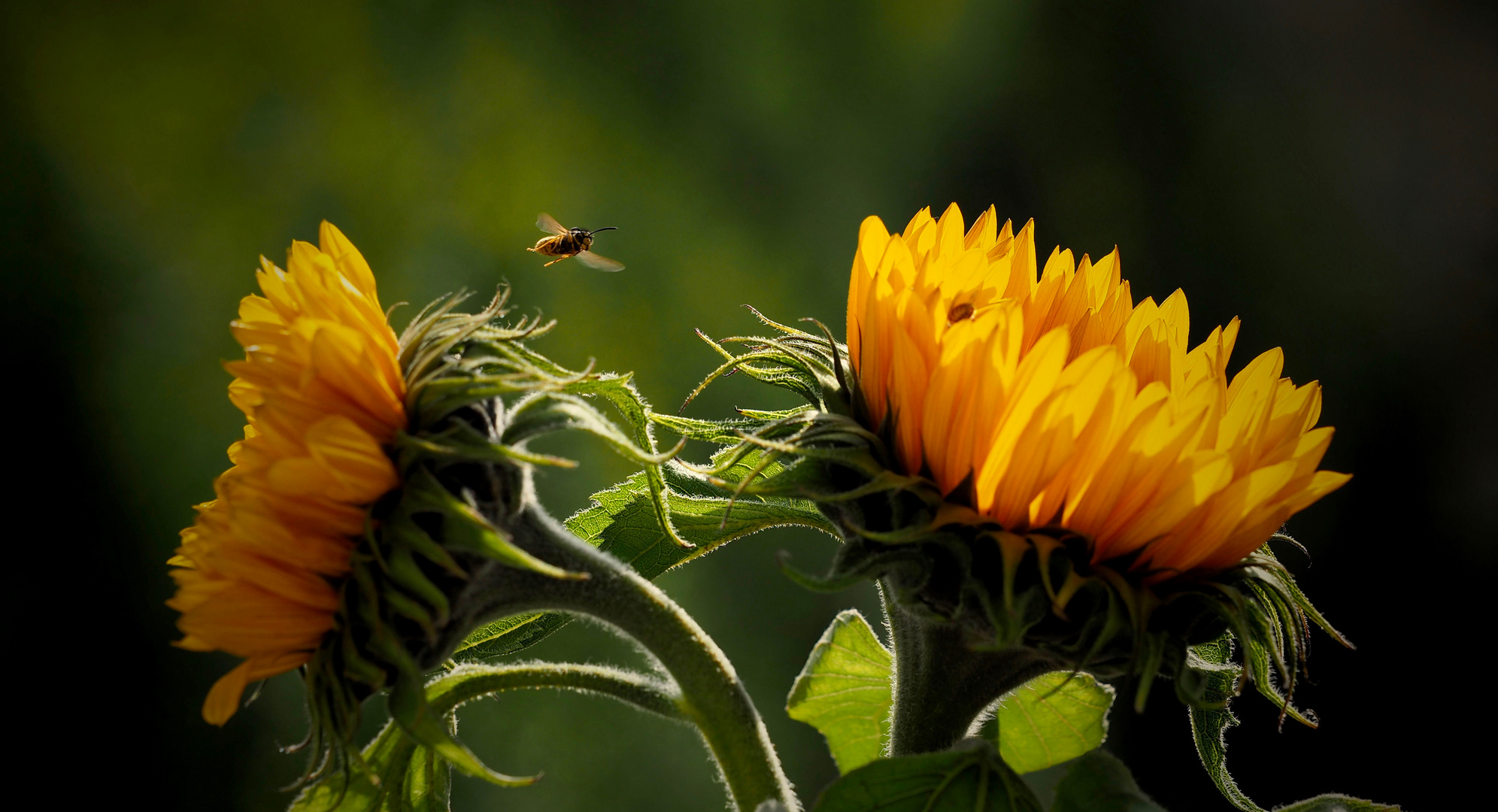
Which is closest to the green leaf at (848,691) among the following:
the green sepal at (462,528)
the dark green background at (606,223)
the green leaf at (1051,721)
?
the green leaf at (1051,721)

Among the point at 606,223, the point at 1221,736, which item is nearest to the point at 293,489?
the point at 1221,736

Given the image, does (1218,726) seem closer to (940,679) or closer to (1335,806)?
(1335,806)

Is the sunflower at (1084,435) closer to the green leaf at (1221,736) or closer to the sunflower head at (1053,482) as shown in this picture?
the sunflower head at (1053,482)

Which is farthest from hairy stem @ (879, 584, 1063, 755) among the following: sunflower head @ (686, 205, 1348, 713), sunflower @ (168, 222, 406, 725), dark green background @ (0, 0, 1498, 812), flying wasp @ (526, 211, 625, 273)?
dark green background @ (0, 0, 1498, 812)

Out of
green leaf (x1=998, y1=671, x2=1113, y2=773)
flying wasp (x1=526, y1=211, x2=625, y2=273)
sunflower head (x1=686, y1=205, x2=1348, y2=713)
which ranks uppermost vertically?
flying wasp (x1=526, y1=211, x2=625, y2=273)

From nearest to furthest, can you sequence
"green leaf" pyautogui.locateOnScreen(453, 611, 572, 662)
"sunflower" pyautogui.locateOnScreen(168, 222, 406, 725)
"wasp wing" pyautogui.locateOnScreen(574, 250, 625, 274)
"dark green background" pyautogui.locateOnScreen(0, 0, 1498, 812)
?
"sunflower" pyautogui.locateOnScreen(168, 222, 406, 725) < "green leaf" pyautogui.locateOnScreen(453, 611, 572, 662) < "wasp wing" pyautogui.locateOnScreen(574, 250, 625, 274) < "dark green background" pyautogui.locateOnScreen(0, 0, 1498, 812)

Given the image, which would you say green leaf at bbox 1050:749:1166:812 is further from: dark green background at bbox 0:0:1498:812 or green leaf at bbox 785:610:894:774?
dark green background at bbox 0:0:1498:812
